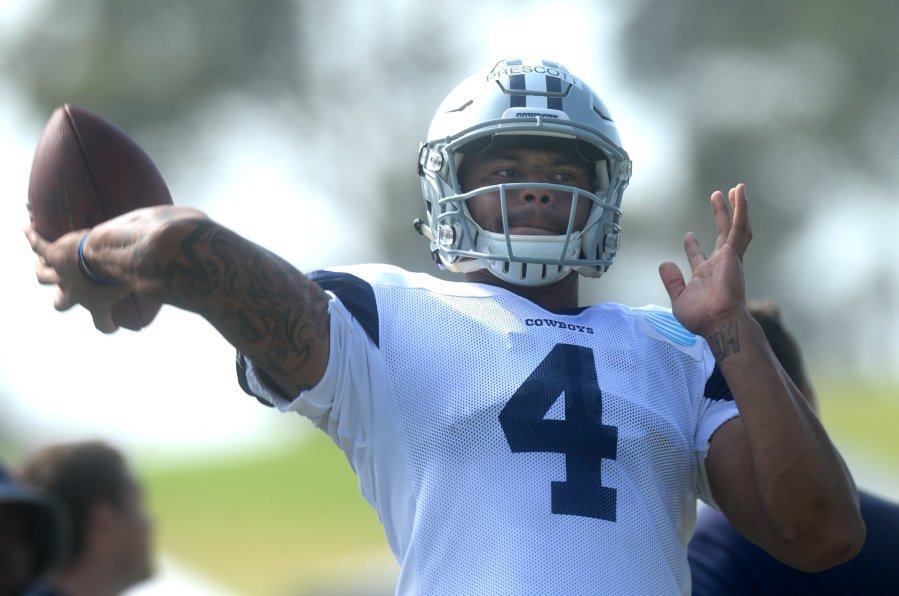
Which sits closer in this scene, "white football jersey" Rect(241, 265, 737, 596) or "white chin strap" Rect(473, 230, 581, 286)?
"white football jersey" Rect(241, 265, 737, 596)

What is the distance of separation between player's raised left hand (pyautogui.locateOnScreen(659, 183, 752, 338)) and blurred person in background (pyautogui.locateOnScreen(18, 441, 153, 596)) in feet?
6.70

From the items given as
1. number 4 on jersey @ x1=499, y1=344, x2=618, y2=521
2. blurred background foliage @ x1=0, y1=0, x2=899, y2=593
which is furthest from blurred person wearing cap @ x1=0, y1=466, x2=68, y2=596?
blurred background foliage @ x1=0, y1=0, x2=899, y2=593

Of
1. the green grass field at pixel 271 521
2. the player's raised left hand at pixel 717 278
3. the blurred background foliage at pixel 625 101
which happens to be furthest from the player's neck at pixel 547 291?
the blurred background foliage at pixel 625 101

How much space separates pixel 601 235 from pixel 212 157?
22.4 metres

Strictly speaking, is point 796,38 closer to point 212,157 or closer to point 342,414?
point 212,157

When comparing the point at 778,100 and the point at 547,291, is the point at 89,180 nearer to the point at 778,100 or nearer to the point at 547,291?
the point at 547,291

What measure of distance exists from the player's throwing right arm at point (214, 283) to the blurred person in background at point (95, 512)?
161 centimetres

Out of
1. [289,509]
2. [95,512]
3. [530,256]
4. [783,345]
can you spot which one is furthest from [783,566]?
[289,509]

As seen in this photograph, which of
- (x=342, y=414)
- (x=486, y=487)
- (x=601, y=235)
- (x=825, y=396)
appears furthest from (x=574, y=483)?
(x=825, y=396)

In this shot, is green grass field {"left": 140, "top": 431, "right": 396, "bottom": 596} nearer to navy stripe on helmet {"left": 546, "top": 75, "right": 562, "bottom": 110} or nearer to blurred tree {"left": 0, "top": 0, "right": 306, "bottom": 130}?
navy stripe on helmet {"left": 546, "top": 75, "right": 562, "bottom": 110}

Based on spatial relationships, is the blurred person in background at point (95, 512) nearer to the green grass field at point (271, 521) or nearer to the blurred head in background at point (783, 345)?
the blurred head in background at point (783, 345)

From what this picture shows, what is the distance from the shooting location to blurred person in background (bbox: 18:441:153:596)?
501 cm

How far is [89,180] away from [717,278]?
149 centimetres

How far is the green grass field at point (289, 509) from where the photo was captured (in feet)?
42.3
